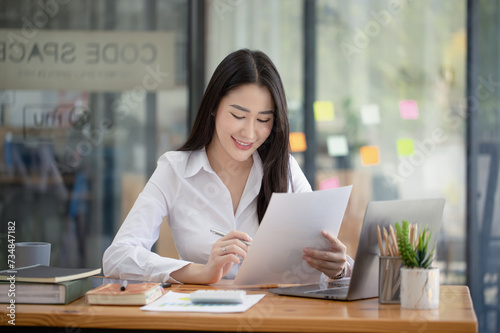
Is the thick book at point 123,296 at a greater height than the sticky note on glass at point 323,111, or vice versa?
the sticky note on glass at point 323,111

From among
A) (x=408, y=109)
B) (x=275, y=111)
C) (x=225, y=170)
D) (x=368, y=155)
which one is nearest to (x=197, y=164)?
(x=225, y=170)

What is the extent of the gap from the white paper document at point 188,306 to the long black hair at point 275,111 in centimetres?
72

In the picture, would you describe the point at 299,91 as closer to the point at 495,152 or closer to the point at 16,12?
the point at 495,152

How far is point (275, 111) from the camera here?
6.97ft

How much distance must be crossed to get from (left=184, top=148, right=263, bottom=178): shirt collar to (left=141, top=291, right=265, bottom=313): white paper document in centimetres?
72

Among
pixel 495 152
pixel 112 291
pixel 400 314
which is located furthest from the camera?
pixel 495 152

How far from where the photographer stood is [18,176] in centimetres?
378

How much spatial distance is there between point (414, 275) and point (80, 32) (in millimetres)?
2961

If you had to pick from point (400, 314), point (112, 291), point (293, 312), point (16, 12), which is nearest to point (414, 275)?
point (400, 314)

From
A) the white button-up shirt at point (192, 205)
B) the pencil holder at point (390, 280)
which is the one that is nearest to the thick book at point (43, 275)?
the white button-up shirt at point (192, 205)

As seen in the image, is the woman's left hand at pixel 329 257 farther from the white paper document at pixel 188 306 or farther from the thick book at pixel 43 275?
the thick book at pixel 43 275

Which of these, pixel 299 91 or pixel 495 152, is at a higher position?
pixel 299 91

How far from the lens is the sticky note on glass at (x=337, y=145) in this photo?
148 inches

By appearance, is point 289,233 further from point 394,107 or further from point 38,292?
point 394,107
